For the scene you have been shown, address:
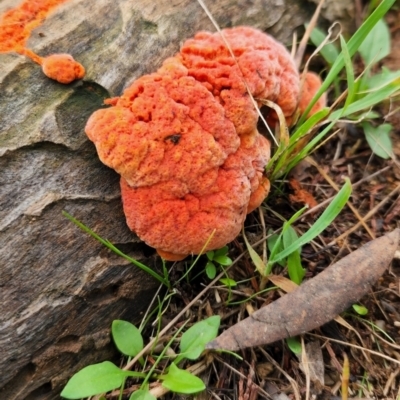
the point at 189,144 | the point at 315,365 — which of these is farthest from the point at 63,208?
the point at 315,365

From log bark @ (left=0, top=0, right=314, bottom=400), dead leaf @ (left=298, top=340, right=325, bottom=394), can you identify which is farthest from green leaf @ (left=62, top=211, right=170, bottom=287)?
dead leaf @ (left=298, top=340, right=325, bottom=394)

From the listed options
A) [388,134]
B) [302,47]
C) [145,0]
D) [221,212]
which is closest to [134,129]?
[221,212]

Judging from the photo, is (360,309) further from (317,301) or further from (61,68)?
(61,68)

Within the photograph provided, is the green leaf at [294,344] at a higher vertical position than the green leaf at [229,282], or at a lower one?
lower

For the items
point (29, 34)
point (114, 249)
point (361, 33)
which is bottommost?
point (114, 249)

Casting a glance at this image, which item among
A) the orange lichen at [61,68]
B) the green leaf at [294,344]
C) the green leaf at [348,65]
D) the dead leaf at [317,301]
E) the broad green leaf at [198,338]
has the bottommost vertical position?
the green leaf at [294,344]

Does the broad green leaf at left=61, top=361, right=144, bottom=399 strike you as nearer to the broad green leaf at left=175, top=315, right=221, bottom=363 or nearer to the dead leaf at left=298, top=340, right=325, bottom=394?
the broad green leaf at left=175, top=315, right=221, bottom=363

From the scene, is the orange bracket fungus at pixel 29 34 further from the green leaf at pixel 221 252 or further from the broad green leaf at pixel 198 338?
the broad green leaf at pixel 198 338

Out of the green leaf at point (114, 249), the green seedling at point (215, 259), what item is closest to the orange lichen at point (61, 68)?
the green leaf at point (114, 249)
